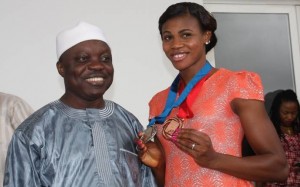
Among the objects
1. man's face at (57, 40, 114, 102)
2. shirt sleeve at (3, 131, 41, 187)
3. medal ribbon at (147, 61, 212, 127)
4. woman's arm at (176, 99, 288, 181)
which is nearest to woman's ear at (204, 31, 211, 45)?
medal ribbon at (147, 61, 212, 127)

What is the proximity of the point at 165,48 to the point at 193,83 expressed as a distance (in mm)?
234

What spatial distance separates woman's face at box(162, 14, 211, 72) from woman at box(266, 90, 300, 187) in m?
2.71

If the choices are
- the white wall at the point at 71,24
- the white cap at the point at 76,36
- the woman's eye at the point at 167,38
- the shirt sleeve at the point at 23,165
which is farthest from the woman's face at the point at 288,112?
the shirt sleeve at the point at 23,165

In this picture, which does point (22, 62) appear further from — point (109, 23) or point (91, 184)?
point (91, 184)

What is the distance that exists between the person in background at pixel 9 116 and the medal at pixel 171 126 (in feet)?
3.48

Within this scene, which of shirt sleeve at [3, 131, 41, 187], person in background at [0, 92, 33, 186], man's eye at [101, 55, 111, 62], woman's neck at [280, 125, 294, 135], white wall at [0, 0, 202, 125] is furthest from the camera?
woman's neck at [280, 125, 294, 135]

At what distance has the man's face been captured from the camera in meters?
2.09

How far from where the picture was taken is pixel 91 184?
2006 millimetres

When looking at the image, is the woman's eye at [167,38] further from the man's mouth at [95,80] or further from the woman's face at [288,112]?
the woman's face at [288,112]

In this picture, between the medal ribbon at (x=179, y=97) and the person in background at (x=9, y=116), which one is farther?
the person in background at (x=9, y=116)

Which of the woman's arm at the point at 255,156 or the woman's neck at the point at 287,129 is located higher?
the woman's arm at the point at 255,156

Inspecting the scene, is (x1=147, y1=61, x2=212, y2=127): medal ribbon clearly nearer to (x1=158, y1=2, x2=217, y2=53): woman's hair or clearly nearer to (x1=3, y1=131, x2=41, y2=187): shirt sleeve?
(x1=158, y1=2, x2=217, y2=53): woman's hair

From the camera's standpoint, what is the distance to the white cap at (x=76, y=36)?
219 centimetres

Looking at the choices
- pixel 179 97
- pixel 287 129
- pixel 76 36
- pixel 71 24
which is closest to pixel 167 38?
pixel 179 97
